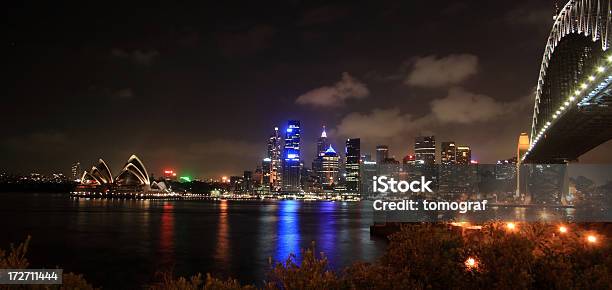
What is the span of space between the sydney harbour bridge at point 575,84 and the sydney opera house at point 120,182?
345ft

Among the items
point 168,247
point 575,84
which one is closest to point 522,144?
point 575,84

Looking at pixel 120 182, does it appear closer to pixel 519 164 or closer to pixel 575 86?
pixel 519 164

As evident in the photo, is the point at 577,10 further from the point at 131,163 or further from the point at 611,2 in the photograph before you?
the point at 131,163

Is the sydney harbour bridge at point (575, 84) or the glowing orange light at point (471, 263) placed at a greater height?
the sydney harbour bridge at point (575, 84)

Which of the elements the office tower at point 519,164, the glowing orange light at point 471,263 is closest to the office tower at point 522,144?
the office tower at point 519,164

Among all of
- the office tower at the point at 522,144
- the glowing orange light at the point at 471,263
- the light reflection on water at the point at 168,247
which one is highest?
the office tower at the point at 522,144

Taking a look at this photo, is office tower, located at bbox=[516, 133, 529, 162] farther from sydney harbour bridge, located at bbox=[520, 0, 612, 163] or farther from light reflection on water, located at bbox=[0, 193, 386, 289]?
light reflection on water, located at bbox=[0, 193, 386, 289]

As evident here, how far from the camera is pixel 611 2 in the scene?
28.0m

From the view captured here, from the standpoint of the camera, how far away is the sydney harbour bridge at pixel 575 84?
28.8 m

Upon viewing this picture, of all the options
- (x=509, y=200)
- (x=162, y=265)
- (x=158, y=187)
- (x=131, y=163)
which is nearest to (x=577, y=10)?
(x=162, y=265)

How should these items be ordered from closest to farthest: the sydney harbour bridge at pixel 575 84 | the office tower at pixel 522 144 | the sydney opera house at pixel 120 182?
the sydney harbour bridge at pixel 575 84 → the office tower at pixel 522 144 → the sydney opera house at pixel 120 182

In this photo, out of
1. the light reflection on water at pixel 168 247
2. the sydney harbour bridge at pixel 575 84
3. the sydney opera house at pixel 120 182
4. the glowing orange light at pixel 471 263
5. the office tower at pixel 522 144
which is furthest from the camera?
the sydney opera house at pixel 120 182

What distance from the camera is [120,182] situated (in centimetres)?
15000

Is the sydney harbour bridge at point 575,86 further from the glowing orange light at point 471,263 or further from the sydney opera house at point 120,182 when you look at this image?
the sydney opera house at point 120,182
